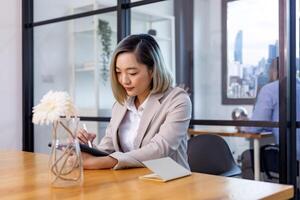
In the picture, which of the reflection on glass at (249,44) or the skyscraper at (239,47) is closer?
the reflection on glass at (249,44)

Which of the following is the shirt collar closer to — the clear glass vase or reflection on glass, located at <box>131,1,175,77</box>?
the clear glass vase

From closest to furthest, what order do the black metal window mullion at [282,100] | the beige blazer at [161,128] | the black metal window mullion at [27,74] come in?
the beige blazer at [161,128]
the black metal window mullion at [282,100]
the black metal window mullion at [27,74]

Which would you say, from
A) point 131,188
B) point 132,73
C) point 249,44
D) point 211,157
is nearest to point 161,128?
point 132,73

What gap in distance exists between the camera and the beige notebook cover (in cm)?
111

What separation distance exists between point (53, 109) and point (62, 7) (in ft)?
10.6

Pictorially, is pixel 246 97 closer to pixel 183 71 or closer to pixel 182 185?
pixel 183 71

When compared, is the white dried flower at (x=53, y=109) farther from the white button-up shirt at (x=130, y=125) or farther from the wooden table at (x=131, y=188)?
the white button-up shirt at (x=130, y=125)

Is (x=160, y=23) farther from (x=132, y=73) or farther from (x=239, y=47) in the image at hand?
(x=132, y=73)

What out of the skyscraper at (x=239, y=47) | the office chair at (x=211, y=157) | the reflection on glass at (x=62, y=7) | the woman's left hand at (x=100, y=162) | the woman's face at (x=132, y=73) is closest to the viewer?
the woman's left hand at (x=100, y=162)

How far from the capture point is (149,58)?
5.21ft

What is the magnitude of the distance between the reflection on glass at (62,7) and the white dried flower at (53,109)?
8.51 feet

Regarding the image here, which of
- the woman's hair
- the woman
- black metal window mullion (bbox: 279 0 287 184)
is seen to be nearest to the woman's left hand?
the woman

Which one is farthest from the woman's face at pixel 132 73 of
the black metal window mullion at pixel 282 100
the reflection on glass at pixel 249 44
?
the reflection on glass at pixel 249 44

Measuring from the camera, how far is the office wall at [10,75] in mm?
4051
